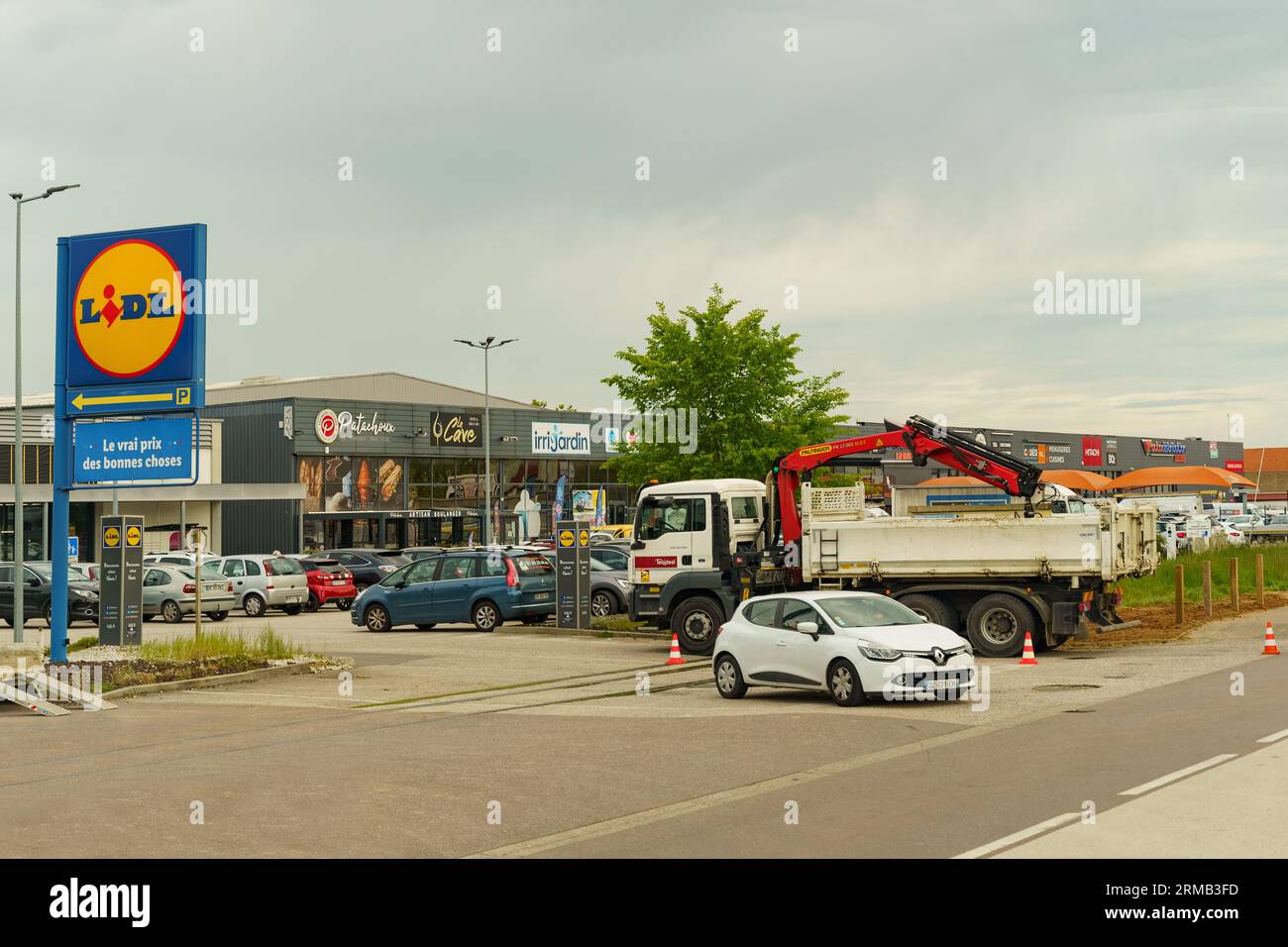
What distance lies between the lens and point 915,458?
25.1m

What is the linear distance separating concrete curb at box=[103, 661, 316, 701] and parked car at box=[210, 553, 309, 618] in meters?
15.7

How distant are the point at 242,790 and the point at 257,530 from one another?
173ft

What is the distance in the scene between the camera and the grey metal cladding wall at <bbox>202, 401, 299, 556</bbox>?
62.0 metres

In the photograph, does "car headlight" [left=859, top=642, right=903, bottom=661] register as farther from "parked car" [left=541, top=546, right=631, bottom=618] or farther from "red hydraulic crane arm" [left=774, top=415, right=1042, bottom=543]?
"parked car" [left=541, top=546, right=631, bottom=618]

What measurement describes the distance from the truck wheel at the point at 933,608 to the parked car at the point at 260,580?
64.7ft

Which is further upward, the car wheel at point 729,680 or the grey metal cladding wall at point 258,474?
the grey metal cladding wall at point 258,474

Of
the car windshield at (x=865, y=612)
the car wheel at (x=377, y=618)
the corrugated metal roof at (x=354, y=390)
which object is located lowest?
the car wheel at (x=377, y=618)

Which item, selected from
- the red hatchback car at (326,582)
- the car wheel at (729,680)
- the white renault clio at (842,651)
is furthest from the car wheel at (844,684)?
the red hatchback car at (326,582)

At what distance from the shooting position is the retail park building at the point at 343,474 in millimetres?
58406

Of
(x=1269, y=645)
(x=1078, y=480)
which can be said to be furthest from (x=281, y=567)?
(x=1078, y=480)

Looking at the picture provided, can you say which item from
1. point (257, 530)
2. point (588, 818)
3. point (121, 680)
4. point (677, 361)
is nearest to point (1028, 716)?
point (588, 818)

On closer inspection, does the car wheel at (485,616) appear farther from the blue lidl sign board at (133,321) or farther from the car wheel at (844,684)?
the car wheel at (844,684)

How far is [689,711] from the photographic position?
16797mm

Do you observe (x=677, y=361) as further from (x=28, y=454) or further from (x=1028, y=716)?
(x=28, y=454)
